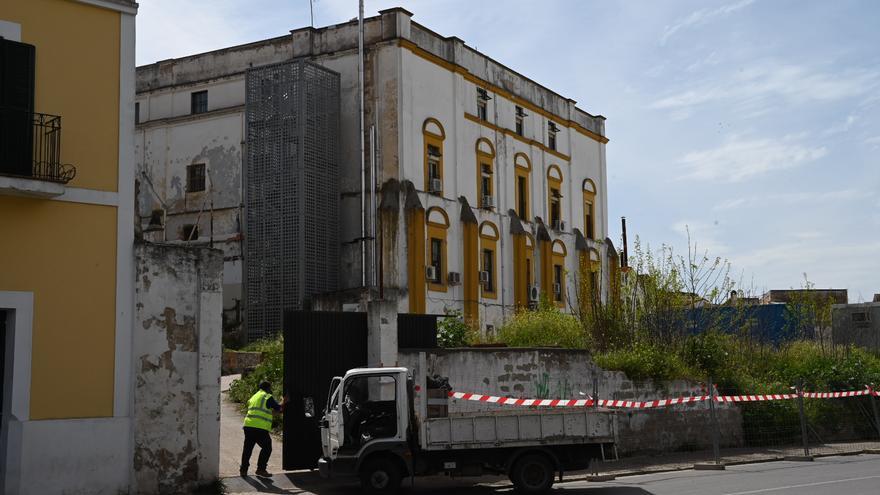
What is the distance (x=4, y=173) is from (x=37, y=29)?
2513mm

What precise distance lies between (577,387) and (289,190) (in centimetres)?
1629

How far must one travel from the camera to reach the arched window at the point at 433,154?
117ft

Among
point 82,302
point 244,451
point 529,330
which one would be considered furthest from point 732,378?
point 82,302

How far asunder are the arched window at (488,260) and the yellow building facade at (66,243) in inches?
950

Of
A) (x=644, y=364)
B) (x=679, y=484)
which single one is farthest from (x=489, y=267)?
(x=679, y=484)

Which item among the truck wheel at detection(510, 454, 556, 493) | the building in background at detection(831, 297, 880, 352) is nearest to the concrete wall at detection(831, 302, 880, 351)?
the building in background at detection(831, 297, 880, 352)

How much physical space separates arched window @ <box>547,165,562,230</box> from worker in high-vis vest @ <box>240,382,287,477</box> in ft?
95.2

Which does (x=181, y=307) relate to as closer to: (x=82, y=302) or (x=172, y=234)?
(x=82, y=302)

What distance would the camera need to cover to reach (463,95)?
125 feet

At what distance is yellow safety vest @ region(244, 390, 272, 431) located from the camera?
1648 centimetres

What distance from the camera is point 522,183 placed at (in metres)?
42.5

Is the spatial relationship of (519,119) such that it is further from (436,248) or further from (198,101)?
(198,101)

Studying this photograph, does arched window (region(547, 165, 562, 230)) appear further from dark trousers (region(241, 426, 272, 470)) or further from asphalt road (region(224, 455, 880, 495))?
dark trousers (region(241, 426, 272, 470))

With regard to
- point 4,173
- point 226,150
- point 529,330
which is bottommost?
point 529,330
